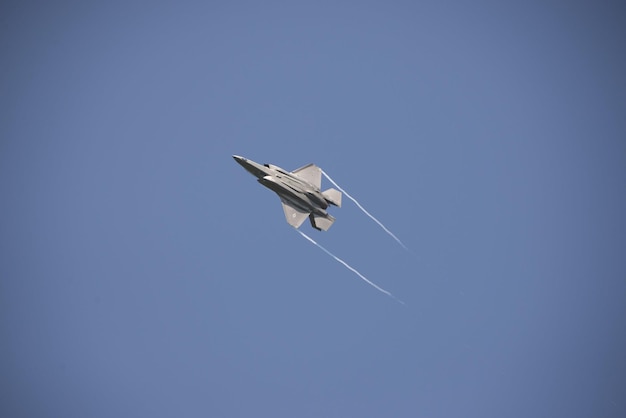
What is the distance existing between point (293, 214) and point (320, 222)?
1845 mm

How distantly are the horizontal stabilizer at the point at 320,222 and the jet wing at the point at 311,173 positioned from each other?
2980 millimetres

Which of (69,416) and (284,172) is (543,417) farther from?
(69,416)

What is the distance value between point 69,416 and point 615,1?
136m

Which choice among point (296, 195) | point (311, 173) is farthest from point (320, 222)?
point (311, 173)

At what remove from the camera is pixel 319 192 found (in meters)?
37.2

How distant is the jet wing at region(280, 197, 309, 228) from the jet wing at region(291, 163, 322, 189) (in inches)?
133

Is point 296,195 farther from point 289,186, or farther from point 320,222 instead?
point 320,222

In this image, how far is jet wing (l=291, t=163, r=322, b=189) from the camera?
39.8m

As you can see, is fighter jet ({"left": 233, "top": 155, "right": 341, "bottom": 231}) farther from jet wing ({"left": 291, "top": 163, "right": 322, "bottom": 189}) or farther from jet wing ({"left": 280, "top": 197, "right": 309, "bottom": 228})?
jet wing ({"left": 291, "top": 163, "right": 322, "bottom": 189})

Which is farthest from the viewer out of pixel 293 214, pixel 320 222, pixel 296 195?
pixel 320 222

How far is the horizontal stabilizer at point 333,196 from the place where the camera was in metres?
37.5

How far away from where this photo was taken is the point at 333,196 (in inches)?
1495

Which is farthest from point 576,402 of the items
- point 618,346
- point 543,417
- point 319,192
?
point 319,192

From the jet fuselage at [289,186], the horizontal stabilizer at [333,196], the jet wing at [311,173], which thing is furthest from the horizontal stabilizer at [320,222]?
the jet wing at [311,173]
